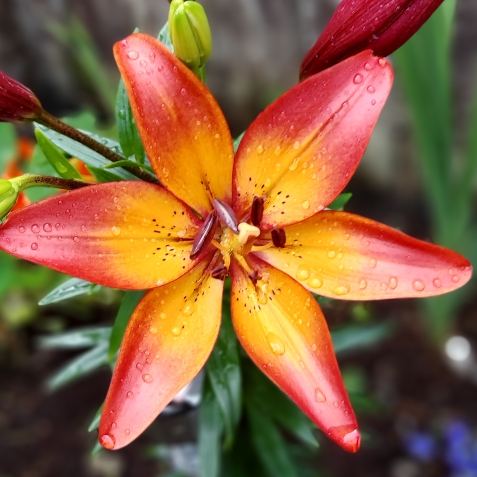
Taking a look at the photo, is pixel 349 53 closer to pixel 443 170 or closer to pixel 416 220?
pixel 443 170

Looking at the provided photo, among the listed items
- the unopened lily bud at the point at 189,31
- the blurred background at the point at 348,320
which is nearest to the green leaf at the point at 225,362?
the unopened lily bud at the point at 189,31

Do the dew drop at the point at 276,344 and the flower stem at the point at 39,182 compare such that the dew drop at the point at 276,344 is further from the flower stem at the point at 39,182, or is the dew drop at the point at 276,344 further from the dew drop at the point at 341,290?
the flower stem at the point at 39,182

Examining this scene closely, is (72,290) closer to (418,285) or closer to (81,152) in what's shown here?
(81,152)

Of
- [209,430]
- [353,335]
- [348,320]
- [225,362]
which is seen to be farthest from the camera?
[348,320]

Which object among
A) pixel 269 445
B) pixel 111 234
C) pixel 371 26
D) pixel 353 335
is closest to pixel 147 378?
pixel 111 234

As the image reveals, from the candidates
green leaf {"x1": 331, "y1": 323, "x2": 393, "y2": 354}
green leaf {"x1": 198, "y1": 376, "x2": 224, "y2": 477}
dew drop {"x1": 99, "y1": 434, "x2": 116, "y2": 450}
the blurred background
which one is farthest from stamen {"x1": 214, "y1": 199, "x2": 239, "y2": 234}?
the blurred background

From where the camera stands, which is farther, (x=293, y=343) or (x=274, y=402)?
(x=274, y=402)
